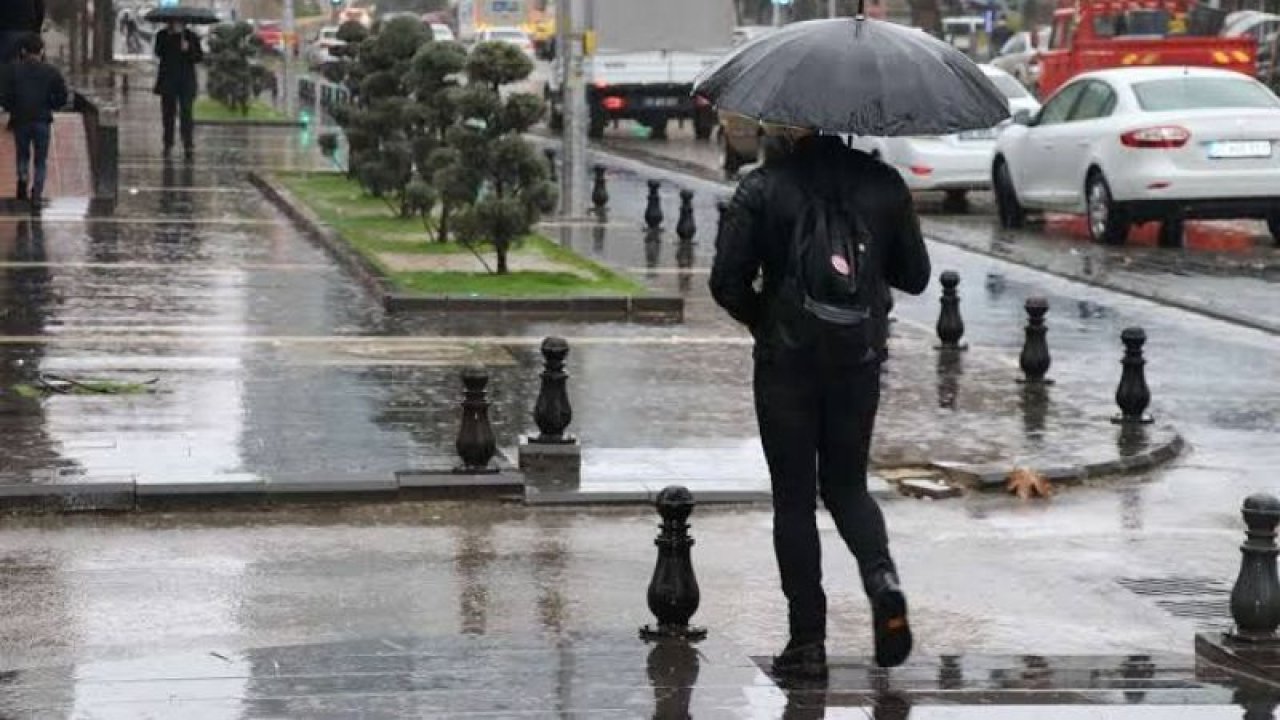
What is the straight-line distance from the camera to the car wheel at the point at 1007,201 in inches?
1144

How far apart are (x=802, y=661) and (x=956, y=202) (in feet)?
80.9

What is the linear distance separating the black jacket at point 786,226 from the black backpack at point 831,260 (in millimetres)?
37

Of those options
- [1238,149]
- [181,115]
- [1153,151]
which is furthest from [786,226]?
[181,115]

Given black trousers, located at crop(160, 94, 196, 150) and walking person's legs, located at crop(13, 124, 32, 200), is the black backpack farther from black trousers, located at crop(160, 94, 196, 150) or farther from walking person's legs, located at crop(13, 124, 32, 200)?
black trousers, located at crop(160, 94, 196, 150)

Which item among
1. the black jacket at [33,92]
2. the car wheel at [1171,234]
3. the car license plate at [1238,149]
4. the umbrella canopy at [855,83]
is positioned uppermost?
the umbrella canopy at [855,83]

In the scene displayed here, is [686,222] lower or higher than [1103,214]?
lower

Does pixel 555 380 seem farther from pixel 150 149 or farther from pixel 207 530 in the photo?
pixel 150 149

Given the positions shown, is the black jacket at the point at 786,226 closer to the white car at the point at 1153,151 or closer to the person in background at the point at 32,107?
the white car at the point at 1153,151

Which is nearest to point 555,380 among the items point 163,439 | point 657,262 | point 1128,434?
point 163,439

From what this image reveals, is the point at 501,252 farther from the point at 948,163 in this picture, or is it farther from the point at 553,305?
the point at 948,163

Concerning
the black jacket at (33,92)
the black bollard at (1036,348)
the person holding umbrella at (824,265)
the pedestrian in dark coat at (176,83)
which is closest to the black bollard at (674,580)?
the person holding umbrella at (824,265)

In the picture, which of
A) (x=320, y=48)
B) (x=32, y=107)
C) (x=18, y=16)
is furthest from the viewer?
(x=320, y=48)

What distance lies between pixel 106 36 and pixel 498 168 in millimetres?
64508

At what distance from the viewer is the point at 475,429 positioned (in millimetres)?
12359
